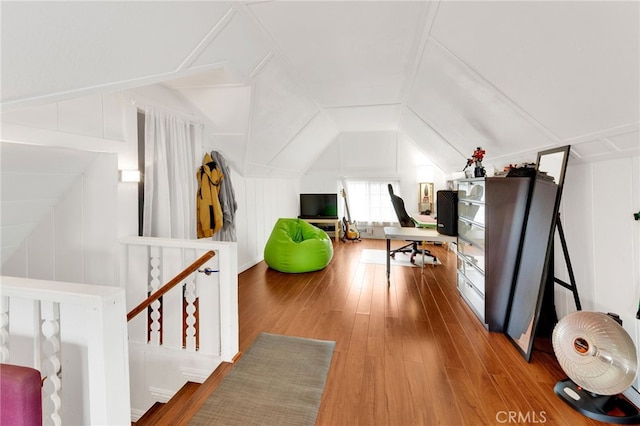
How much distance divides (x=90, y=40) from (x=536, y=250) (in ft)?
10.1

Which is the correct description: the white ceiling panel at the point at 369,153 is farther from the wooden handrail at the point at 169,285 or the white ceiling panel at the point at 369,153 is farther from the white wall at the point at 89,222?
the wooden handrail at the point at 169,285

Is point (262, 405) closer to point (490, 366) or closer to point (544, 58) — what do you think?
point (490, 366)

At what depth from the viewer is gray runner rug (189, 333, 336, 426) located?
5.14 feet

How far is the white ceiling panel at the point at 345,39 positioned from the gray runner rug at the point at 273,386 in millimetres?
2504

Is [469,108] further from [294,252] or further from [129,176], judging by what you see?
[129,176]

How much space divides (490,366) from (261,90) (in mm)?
Result: 3149

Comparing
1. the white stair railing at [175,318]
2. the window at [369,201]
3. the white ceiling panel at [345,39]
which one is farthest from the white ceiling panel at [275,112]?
the window at [369,201]

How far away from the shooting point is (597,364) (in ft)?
4.87

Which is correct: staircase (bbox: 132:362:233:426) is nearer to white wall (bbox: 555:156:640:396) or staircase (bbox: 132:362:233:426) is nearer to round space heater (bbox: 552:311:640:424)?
round space heater (bbox: 552:311:640:424)

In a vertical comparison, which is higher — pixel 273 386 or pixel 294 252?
pixel 294 252

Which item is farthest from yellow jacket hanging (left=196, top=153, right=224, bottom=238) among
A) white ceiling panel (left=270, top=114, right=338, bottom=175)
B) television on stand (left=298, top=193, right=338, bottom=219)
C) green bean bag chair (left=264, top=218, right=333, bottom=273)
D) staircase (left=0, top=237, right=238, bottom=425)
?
television on stand (left=298, top=193, right=338, bottom=219)

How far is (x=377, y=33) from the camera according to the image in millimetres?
2113

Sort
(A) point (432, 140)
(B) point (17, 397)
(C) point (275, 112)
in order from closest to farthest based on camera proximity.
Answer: (B) point (17, 397) → (C) point (275, 112) → (A) point (432, 140)

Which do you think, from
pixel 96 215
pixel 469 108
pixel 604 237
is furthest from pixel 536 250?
pixel 96 215
